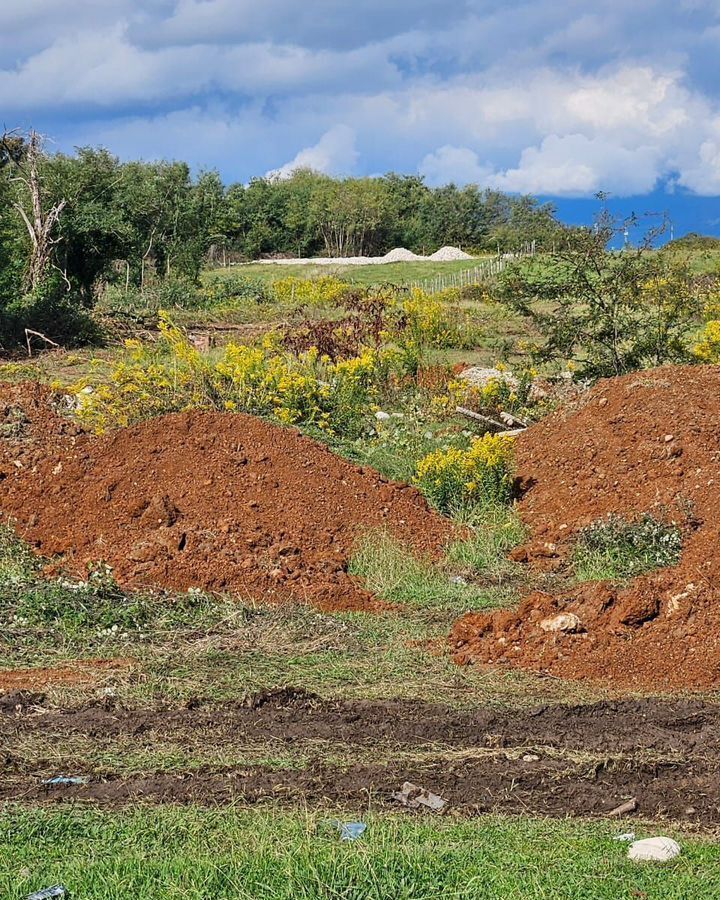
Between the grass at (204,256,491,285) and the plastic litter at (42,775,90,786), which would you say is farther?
the grass at (204,256,491,285)

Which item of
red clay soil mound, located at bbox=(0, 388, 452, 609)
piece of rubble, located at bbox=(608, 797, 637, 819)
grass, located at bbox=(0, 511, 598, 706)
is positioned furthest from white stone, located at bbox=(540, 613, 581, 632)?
piece of rubble, located at bbox=(608, 797, 637, 819)

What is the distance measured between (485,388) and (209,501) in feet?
16.6

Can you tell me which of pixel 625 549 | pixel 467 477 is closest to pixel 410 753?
pixel 625 549

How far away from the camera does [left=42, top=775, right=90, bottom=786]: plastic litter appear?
5000 millimetres

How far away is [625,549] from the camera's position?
8844mm

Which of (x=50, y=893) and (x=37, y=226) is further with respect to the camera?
(x=37, y=226)

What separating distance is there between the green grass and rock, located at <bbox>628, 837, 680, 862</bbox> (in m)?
0.04

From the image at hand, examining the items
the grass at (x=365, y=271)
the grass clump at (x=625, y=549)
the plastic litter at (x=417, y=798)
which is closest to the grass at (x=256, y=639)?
the grass clump at (x=625, y=549)

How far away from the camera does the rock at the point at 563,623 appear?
7.13 m

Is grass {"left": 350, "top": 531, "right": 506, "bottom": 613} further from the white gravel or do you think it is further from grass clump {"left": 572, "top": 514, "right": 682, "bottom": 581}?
the white gravel

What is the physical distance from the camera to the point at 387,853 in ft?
12.6

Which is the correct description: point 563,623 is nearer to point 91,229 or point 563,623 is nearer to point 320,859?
point 320,859

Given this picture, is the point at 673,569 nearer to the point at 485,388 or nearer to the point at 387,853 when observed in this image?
the point at 387,853

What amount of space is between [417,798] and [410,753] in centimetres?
64
